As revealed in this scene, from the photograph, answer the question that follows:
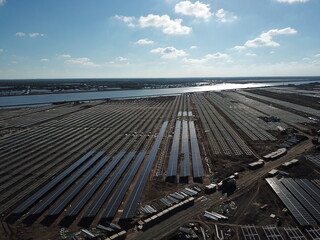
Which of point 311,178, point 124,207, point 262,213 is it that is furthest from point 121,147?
point 311,178

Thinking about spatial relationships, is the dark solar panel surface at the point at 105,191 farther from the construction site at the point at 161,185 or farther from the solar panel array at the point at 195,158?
the solar panel array at the point at 195,158

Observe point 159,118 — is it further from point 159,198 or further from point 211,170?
point 159,198

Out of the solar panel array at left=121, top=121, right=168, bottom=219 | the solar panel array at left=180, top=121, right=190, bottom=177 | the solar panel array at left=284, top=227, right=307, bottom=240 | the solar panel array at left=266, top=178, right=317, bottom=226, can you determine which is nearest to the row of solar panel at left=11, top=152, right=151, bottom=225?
the solar panel array at left=121, top=121, right=168, bottom=219

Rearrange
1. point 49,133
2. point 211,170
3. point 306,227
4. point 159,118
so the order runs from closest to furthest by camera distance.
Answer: point 306,227, point 211,170, point 49,133, point 159,118

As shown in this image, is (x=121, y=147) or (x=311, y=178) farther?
(x=121, y=147)

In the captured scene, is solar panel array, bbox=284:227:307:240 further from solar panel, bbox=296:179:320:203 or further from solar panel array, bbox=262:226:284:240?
solar panel, bbox=296:179:320:203

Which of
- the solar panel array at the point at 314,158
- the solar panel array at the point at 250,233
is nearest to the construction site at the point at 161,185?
the solar panel array at the point at 250,233

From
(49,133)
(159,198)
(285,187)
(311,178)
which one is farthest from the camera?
(49,133)
